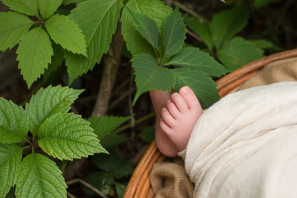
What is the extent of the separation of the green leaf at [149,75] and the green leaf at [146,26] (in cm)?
6

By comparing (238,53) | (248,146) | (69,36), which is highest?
(69,36)

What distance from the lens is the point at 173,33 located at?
824mm

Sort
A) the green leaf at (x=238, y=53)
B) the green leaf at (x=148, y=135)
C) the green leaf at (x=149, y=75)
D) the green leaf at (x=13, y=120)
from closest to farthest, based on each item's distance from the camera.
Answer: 1. the green leaf at (x=149, y=75)
2. the green leaf at (x=13, y=120)
3. the green leaf at (x=238, y=53)
4. the green leaf at (x=148, y=135)

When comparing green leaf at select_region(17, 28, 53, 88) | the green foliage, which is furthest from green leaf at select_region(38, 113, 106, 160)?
green leaf at select_region(17, 28, 53, 88)

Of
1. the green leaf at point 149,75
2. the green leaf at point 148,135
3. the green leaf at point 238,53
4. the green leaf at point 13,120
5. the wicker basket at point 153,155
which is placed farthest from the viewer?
the green leaf at point 148,135

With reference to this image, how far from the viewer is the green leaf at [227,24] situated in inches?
55.1

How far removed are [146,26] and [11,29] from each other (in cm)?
44

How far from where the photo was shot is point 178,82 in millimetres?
866

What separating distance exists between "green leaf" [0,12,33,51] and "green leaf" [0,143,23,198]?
0.31 meters

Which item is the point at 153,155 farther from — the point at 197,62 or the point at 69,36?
the point at 69,36

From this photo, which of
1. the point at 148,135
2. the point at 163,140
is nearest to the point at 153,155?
the point at 163,140

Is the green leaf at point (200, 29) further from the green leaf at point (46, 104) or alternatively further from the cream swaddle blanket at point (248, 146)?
the green leaf at point (46, 104)

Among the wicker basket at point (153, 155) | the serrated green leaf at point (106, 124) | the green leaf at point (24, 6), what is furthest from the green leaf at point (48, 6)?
the wicker basket at point (153, 155)

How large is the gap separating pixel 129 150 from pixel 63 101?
817 mm
